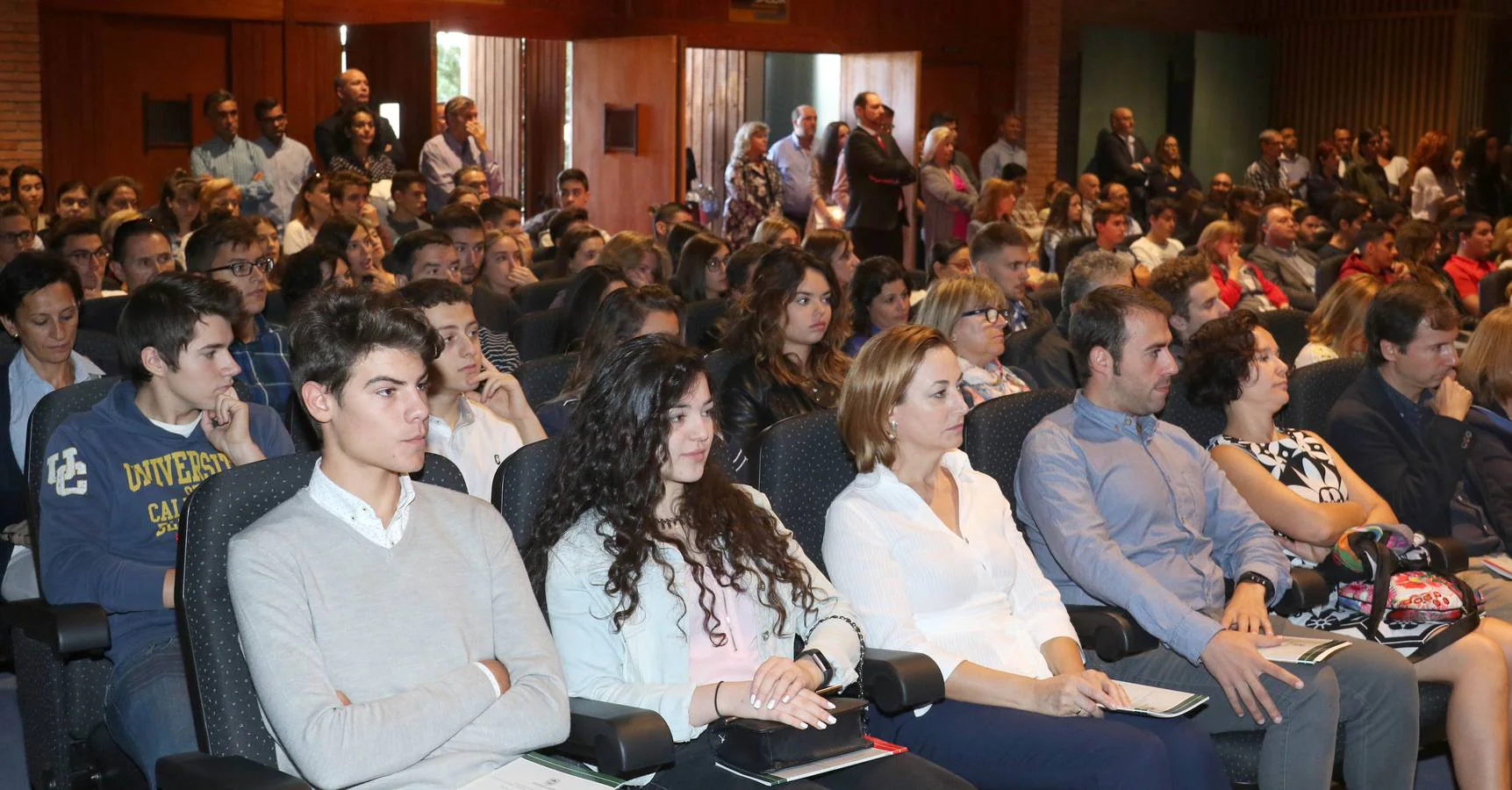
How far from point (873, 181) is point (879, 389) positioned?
6.78m

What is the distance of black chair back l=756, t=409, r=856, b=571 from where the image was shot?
280 centimetres

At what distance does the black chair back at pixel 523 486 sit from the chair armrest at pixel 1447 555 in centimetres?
201

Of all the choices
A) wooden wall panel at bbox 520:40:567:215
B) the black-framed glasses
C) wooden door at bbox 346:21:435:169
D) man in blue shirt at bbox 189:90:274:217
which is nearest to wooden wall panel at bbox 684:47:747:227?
wooden wall panel at bbox 520:40:567:215

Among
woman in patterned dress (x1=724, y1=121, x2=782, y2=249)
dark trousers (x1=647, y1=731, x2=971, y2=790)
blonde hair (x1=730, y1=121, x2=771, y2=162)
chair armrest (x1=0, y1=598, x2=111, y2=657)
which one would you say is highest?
blonde hair (x1=730, y1=121, x2=771, y2=162)

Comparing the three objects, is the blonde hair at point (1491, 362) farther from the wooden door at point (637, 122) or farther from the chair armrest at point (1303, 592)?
the wooden door at point (637, 122)

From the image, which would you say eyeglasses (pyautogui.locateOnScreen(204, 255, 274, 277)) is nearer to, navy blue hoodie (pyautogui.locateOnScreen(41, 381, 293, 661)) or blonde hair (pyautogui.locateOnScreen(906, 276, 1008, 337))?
navy blue hoodie (pyautogui.locateOnScreen(41, 381, 293, 661))

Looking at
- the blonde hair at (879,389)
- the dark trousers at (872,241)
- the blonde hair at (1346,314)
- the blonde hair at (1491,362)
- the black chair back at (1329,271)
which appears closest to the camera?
the blonde hair at (879,389)

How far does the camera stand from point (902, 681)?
2.39 meters

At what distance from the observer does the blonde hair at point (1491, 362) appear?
3990 mm

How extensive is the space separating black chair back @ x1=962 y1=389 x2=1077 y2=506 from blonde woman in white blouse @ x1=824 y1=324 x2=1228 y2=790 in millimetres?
234

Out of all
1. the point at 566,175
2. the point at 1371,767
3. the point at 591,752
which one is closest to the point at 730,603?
the point at 591,752

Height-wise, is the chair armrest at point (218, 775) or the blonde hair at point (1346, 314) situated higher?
the blonde hair at point (1346, 314)

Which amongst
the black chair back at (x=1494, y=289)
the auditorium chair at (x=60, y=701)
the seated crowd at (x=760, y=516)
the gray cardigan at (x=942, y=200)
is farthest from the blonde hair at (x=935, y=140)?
the auditorium chair at (x=60, y=701)

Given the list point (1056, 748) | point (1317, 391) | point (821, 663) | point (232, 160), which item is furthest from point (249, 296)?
point (232, 160)
